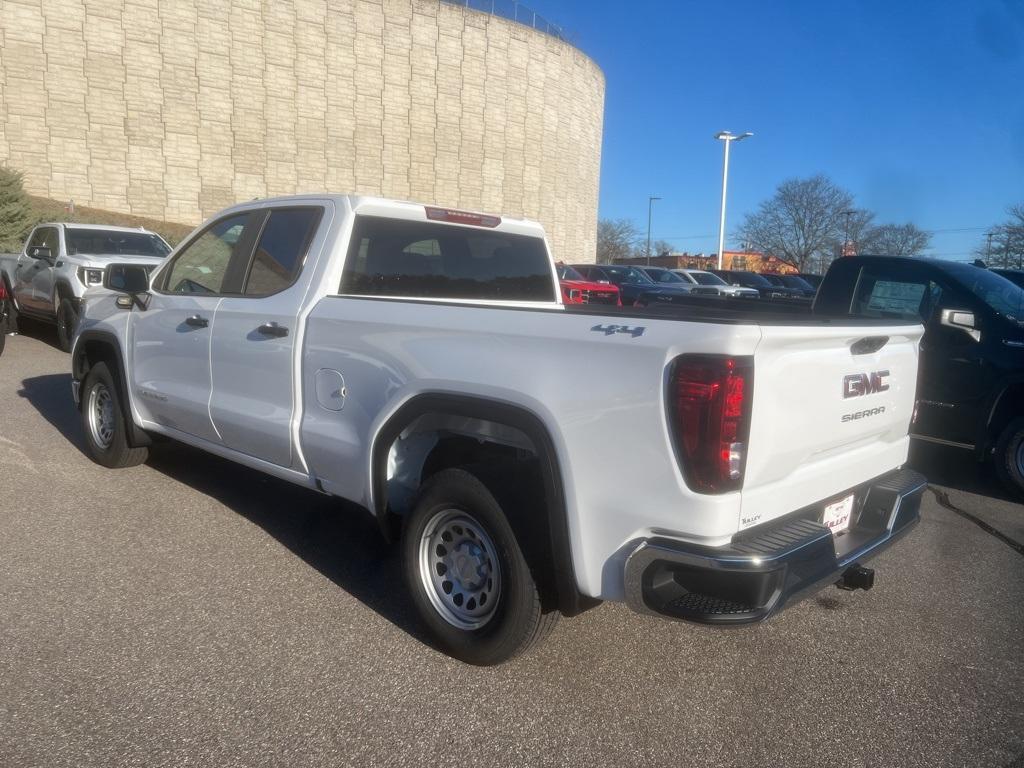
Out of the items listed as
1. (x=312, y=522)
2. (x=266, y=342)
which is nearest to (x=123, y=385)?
(x=312, y=522)

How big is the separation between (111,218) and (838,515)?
40.1m

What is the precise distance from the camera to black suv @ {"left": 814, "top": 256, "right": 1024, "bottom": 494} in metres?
6.12

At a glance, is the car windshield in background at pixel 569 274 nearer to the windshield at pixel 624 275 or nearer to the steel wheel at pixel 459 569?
the windshield at pixel 624 275

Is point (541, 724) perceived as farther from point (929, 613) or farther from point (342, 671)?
point (929, 613)

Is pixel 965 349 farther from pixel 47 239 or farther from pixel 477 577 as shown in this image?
pixel 47 239

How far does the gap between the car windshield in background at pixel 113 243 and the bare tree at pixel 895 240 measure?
51.4 m

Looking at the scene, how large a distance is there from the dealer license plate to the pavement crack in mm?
2470

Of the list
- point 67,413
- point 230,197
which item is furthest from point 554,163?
point 67,413

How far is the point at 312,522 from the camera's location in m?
5.05

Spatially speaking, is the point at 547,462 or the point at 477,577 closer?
the point at 547,462

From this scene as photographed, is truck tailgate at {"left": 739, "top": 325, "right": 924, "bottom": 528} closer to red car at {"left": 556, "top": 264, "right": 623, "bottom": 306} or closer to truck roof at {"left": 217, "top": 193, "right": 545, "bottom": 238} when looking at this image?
truck roof at {"left": 217, "top": 193, "right": 545, "bottom": 238}

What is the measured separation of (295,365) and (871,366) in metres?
2.65

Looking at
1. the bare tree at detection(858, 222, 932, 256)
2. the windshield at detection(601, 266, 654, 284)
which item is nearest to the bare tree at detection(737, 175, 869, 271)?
the bare tree at detection(858, 222, 932, 256)

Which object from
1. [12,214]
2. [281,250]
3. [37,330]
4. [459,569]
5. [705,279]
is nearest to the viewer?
[459,569]
